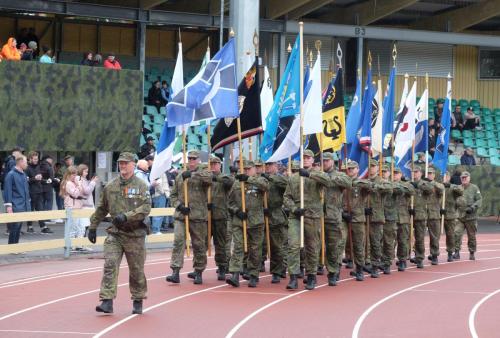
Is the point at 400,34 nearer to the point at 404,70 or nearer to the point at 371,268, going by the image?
the point at 404,70

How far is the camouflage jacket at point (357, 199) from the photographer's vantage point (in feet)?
61.9

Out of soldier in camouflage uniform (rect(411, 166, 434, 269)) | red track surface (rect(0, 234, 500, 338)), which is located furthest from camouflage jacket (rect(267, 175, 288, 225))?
soldier in camouflage uniform (rect(411, 166, 434, 269))

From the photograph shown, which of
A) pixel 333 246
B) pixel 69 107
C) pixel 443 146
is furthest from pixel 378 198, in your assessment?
pixel 69 107

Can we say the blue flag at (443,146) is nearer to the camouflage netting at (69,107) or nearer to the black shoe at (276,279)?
the black shoe at (276,279)

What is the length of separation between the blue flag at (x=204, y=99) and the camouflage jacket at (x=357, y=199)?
2.66 m

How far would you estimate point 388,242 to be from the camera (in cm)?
1995

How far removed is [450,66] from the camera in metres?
42.7

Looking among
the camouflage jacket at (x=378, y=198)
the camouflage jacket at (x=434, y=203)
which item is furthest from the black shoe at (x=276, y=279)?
the camouflage jacket at (x=434, y=203)

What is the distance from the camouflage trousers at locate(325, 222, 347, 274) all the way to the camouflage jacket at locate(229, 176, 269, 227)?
1.06 m

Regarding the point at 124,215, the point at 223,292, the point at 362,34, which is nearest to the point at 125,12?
the point at 362,34

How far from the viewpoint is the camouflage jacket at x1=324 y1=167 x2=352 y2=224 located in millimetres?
17359

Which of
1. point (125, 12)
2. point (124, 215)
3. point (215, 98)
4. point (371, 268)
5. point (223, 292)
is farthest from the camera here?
point (125, 12)

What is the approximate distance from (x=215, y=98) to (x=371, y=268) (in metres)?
4.06

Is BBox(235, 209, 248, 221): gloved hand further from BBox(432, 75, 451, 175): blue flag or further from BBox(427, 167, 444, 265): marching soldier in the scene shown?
BBox(432, 75, 451, 175): blue flag
